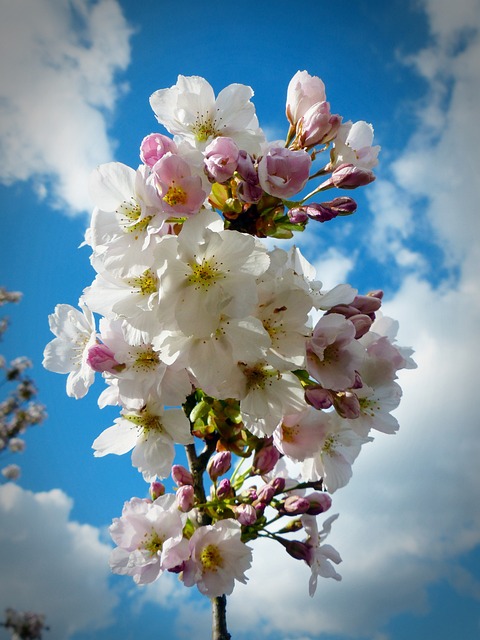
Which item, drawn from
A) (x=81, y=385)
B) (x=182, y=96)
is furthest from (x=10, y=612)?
(x=182, y=96)

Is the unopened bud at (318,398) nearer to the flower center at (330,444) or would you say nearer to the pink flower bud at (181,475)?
the flower center at (330,444)

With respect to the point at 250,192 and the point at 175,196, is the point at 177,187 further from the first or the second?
the point at 250,192

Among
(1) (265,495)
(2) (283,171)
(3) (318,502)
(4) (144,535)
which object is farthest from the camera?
(3) (318,502)

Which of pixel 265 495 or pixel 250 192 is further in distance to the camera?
pixel 265 495

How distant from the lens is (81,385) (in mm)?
1538

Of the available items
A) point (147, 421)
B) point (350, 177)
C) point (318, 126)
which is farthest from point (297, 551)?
point (318, 126)

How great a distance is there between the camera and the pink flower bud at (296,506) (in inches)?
68.7

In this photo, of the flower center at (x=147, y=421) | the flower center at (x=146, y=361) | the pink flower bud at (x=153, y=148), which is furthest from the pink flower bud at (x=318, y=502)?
the pink flower bud at (x=153, y=148)

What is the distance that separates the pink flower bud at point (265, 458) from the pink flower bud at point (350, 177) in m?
0.78

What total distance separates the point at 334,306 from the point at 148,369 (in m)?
0.50

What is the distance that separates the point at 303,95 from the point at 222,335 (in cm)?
87

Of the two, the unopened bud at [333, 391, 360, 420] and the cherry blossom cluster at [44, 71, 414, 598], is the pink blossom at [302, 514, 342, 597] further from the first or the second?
the unopened bud at [333, 391, 360, 420]

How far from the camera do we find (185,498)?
1.58 meters

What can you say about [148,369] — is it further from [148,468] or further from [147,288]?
[148,468]
